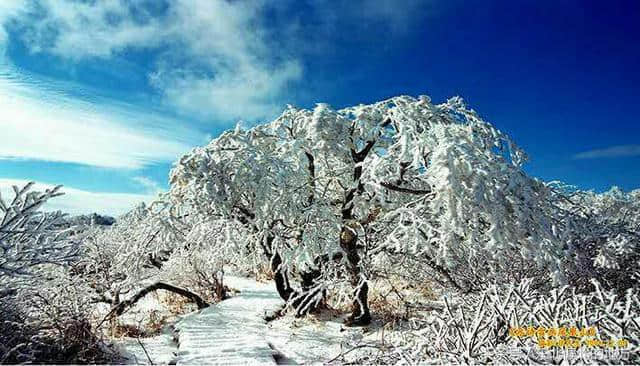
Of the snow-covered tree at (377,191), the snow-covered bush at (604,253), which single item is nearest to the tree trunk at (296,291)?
the snow-covered tree at (377,191)

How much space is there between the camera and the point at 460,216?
4.40m

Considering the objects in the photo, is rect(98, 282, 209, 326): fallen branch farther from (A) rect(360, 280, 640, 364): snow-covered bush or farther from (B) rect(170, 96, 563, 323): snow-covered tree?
(A) rect(360, 280, 640, 364): snow-covered bush

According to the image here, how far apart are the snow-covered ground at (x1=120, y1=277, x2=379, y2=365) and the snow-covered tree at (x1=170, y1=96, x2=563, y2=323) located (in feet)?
1.91

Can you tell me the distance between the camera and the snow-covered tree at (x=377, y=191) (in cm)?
454

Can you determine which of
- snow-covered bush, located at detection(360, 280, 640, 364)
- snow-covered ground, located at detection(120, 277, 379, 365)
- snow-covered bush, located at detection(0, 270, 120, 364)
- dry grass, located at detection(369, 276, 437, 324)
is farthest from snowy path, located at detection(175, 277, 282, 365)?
snow-covered bush, located at detection(360, 280, 640, 364)

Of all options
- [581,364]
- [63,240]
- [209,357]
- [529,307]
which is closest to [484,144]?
[529,307]

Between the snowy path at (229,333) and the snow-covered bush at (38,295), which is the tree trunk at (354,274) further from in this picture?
the snow-covered bush at (38,295)

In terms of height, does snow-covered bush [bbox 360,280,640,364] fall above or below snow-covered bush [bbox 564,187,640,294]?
below

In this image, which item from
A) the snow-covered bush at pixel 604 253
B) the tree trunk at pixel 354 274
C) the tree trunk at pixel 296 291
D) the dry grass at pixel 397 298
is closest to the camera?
the snow-covered bush at pixel 604 253

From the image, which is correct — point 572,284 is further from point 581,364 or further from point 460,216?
point 581,364

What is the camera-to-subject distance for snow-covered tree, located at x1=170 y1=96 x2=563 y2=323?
4.54 metres

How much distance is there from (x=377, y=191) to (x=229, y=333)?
11.4ft

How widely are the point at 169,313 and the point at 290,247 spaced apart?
381cm

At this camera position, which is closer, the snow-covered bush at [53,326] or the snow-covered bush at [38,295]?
the snow-covered bush at [38,295]
